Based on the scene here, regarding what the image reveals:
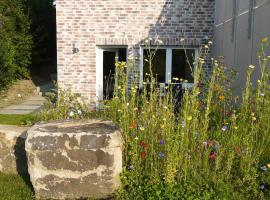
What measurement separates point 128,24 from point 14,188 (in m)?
7.24

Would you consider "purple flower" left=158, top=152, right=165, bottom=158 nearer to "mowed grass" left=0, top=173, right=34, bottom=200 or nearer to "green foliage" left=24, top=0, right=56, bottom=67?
"mowed grass" left=0, top=173, right=34, bottom=200

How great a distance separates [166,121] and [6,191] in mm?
2150

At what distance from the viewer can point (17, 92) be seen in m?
14.4

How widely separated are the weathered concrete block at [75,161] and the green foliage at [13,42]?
10477 millimetres

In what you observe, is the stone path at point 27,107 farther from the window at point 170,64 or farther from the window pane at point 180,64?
the window pane at point 180,64

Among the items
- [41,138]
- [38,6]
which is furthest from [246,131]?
[38,6]

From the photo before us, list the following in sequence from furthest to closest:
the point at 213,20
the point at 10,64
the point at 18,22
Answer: the point at 18,22, the point at 10,64, the point at 213,20

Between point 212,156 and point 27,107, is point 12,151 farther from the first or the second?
point 27,107

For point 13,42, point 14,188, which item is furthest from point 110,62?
point 14,188

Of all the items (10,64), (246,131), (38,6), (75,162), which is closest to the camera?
(75,162)

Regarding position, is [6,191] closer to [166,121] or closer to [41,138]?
[41,138]

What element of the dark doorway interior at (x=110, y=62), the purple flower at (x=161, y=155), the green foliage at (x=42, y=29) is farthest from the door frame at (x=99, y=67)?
the green foliage at (x=42, y=29)

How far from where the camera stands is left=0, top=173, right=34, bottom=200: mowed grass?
402 cm

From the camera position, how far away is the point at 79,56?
10656mm
